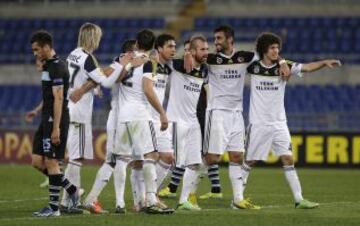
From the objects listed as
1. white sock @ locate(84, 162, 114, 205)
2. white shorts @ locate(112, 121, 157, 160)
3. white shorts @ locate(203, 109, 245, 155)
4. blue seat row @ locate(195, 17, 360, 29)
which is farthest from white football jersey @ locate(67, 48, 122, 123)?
blue seat row @ locate(195, 17, 360, 29)

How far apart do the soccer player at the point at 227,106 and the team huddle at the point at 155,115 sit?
14mm

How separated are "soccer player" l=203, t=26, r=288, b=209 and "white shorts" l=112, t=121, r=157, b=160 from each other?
5.12 feet

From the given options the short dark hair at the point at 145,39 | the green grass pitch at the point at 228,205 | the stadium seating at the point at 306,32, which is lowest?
the green grass pitch at the point at 228,205

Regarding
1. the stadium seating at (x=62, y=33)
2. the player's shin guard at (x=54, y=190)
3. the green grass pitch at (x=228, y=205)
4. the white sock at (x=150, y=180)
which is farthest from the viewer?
the stadium seating at (x=62, y=33)

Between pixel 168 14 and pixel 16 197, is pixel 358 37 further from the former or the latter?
pixel 16 197

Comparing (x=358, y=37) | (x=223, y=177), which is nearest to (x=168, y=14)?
(x=358, y=37)

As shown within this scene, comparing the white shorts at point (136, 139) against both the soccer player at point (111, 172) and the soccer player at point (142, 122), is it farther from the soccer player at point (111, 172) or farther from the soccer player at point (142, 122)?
the soccer player at point (111, 172)

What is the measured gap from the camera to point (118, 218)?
1195cm

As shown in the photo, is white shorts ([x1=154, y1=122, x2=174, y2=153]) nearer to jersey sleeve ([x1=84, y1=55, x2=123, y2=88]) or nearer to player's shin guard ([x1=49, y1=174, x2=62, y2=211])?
jersey sleeve ([x1=84, y1=55, x2=123, y2=88])

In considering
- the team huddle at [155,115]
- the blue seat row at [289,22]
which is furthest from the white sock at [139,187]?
the blue seat row at [289,22]

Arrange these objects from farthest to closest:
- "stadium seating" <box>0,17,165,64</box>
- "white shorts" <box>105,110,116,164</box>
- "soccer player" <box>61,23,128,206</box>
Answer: "stadium seating" <box>0,17,165,64</box> → "white shorts" <box>105,110,116,164</box> → "soccer player" <box>61,23,128,206</box>

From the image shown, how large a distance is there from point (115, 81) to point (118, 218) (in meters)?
1.71

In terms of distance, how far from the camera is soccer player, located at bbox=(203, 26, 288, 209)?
13797 millimetres

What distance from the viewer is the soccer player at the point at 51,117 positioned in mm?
12000
